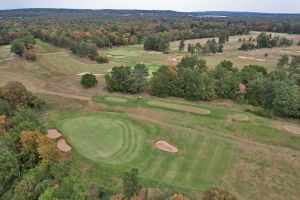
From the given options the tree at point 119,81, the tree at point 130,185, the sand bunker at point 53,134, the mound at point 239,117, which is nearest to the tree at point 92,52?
the tree at point 119,81

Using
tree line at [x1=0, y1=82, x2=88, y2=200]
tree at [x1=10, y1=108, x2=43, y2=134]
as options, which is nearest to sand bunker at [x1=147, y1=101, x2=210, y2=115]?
tree at [x1=10, y1=108, x2=43, y2=134]

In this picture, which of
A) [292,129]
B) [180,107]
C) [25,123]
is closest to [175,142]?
[180,107]

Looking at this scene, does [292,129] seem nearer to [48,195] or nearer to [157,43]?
[48,195]

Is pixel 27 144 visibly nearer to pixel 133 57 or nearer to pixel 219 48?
pixel 133 57

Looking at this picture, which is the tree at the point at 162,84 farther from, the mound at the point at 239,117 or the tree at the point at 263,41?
the tree at the point at 263,41

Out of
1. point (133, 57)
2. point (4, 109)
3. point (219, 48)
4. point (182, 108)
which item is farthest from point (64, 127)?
point (219, 48)

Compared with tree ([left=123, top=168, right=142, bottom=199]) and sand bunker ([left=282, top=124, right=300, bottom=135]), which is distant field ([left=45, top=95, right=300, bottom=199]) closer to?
sand bunker ([left=282, top=124, right=300, bottom=135])
